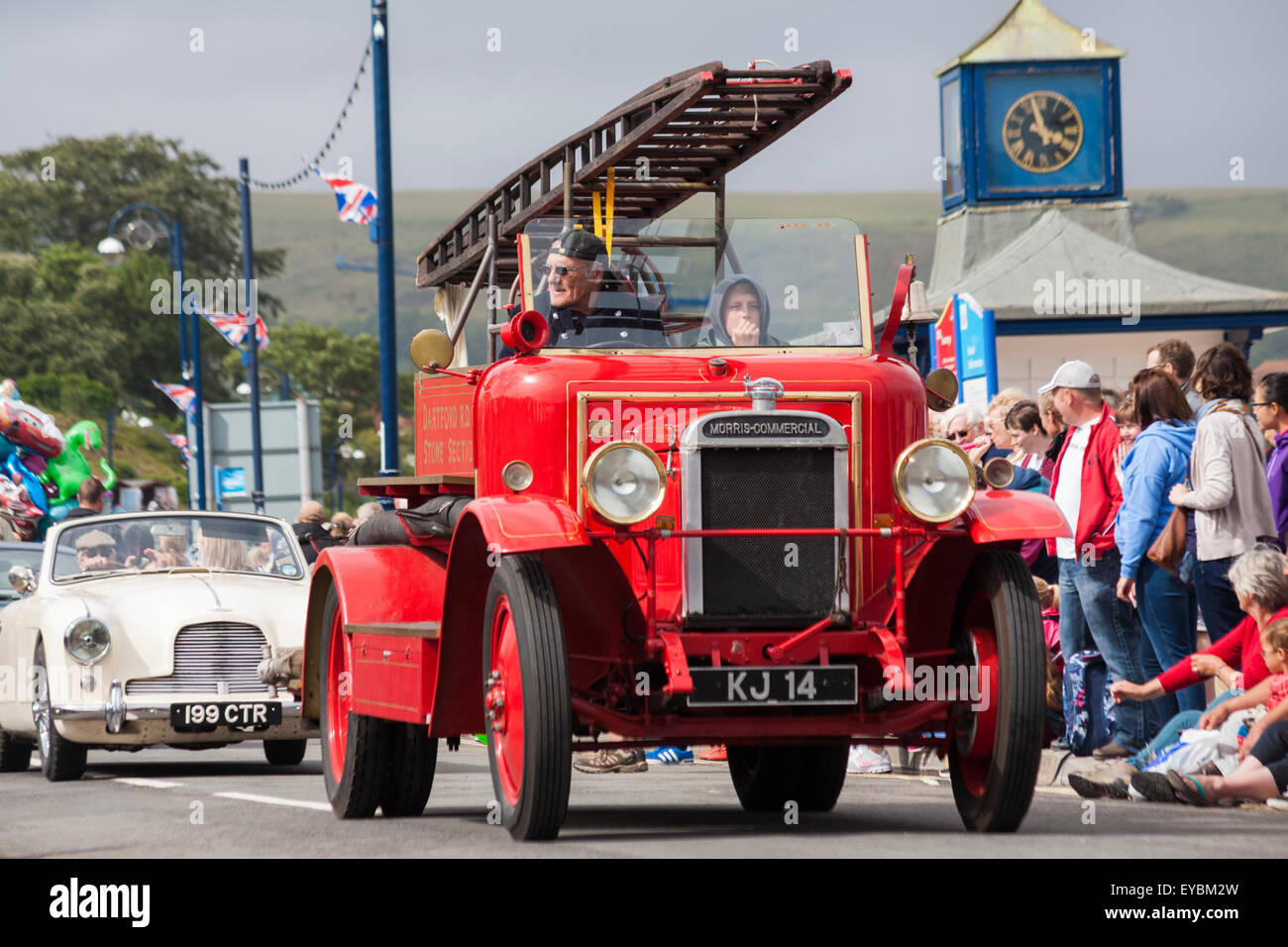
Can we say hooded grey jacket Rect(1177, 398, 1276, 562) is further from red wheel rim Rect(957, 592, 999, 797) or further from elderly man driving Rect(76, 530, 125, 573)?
elderly man driving Rect(76, 530, 125, 573)

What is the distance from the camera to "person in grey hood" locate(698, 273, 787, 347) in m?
9.51

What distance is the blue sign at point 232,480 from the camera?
3232 cm

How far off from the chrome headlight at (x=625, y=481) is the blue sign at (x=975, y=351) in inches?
368

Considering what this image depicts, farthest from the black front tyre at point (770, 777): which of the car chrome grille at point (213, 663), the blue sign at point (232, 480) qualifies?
the blue sign at point (232, 480)

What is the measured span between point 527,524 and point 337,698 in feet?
9.80

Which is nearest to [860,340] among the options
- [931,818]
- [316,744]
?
[931,818]

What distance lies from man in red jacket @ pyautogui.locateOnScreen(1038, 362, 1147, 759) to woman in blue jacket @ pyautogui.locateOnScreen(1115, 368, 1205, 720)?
191 millimetres

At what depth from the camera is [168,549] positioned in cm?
1460

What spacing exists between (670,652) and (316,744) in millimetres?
9846

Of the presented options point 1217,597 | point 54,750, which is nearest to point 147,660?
point 54,750
